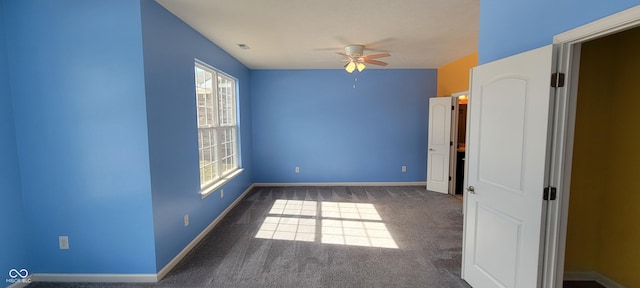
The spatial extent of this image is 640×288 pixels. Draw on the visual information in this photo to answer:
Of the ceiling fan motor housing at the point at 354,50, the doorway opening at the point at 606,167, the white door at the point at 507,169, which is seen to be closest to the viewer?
the white door at the point at 507,169

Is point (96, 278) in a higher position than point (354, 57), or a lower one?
lower

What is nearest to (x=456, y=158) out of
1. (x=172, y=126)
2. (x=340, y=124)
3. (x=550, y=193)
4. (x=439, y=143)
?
(x=439, y=143)

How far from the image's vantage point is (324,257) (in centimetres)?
286

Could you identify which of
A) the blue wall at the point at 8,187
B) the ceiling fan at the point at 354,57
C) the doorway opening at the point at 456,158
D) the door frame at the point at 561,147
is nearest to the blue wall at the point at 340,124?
the doorway opening at the point at 456,158

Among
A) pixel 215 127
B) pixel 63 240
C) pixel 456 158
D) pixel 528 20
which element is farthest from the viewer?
pixel 456 158

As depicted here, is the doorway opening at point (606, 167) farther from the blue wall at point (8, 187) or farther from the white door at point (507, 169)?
the blue wall at point (8, 187)

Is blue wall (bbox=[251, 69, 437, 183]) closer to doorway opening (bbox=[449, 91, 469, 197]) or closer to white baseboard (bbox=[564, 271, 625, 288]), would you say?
doorway opening (bbox=[449, 91, 469, 197])

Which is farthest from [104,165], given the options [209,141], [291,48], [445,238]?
Answer: [445,238]

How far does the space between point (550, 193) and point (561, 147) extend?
28 cm

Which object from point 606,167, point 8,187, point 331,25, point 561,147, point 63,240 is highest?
point 331,25

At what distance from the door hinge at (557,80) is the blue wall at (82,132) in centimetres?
293

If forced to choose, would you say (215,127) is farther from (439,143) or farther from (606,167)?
(606,167)

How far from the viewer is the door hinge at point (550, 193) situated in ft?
5.30

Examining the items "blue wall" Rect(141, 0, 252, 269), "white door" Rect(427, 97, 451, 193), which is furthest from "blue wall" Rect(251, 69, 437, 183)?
"blue wall" Rect(141, 0, 252, 269)
